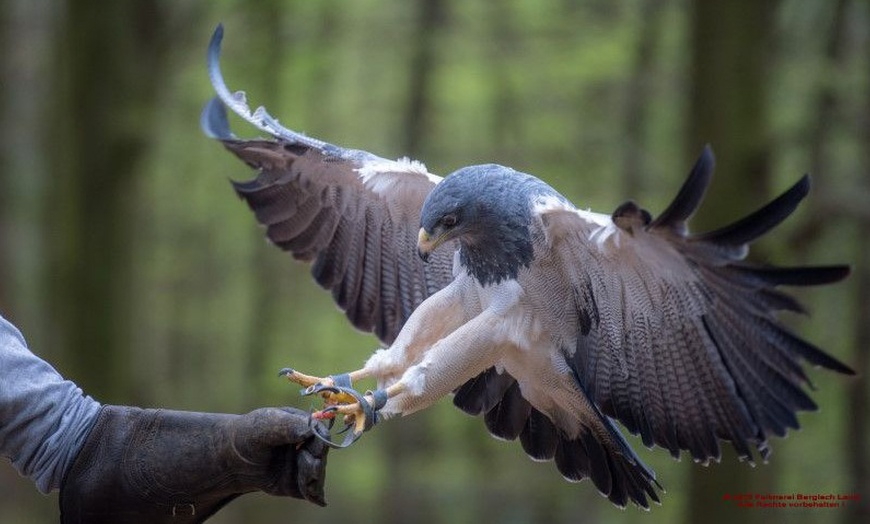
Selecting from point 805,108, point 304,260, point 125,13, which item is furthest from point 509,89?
point 304,260

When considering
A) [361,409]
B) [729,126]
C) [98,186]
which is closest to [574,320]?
[361,409]

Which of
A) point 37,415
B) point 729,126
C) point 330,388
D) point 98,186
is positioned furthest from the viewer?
point 98,186

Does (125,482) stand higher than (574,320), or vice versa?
(574,320)

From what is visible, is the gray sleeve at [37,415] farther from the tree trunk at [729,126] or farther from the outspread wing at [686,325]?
the tree trunk at [729,126]

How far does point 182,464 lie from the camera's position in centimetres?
442

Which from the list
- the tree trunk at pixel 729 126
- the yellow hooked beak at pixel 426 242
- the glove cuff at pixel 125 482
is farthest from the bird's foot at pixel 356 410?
the tree trunk at pixel 729 126

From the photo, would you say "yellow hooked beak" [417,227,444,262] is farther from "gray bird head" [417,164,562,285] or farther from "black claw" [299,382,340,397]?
"black claw" [299,382,340,397]

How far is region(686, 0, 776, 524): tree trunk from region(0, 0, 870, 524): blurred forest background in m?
0.02

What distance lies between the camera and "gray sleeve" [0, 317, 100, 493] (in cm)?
425

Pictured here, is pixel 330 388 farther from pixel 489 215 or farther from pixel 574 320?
pixel 574 320

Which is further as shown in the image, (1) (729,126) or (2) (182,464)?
(1) (729,126)

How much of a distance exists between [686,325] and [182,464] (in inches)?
79.4

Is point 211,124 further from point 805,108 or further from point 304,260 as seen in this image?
point 805,108

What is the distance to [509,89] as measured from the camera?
14.9 metres
